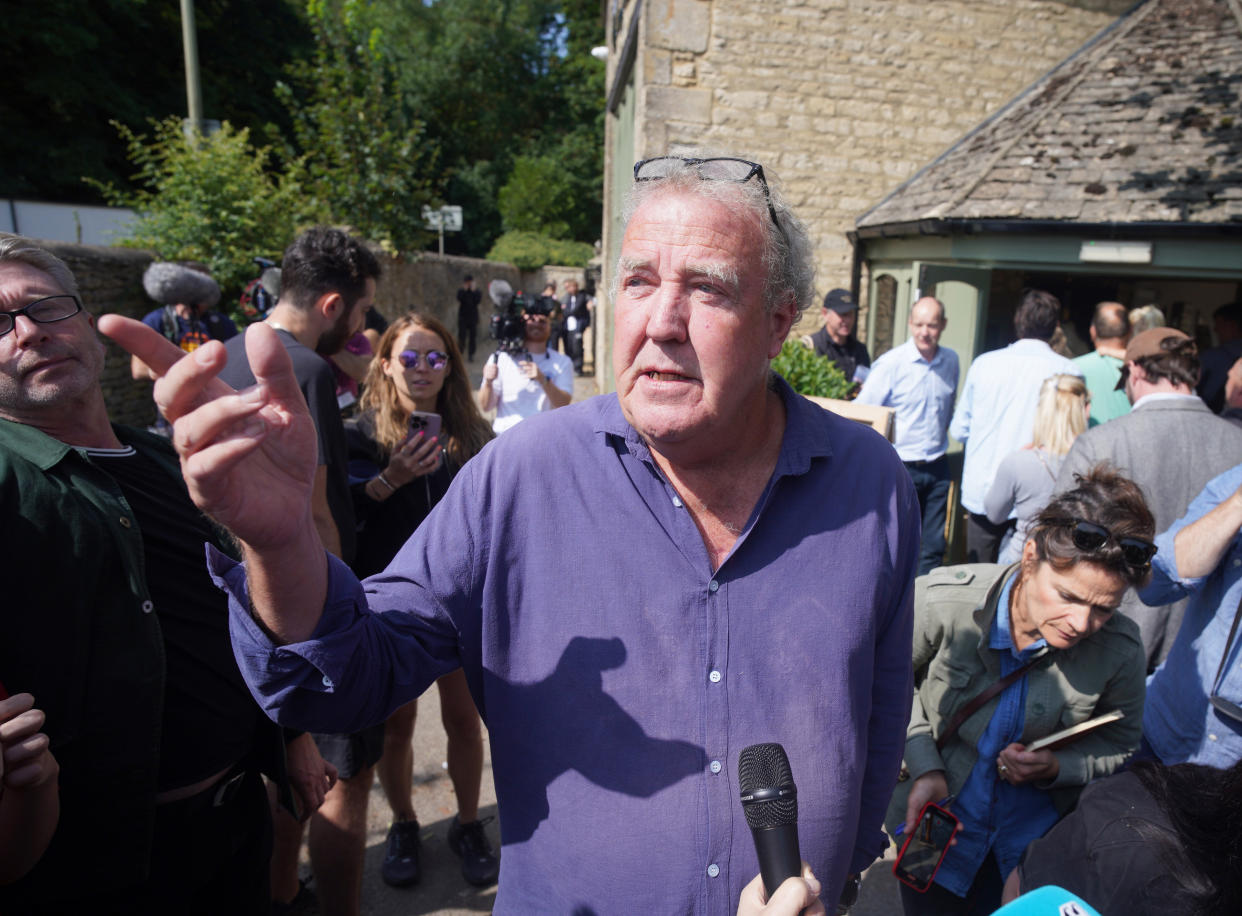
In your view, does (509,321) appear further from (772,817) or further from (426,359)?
(772,817)

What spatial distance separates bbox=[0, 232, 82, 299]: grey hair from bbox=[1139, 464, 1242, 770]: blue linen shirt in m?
3.25

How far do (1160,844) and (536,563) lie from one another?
1.32 meters

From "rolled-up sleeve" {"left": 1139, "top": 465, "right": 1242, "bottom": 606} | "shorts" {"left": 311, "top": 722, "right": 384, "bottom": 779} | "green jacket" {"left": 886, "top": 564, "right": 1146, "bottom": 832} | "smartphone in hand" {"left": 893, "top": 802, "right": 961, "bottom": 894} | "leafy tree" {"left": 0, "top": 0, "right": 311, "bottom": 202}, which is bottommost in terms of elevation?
"shorts" {"left": 311, "top": 722, "right": 384, "bottom": 779}

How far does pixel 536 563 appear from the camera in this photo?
152 centimetres

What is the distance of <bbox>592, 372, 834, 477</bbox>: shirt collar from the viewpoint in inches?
64.1

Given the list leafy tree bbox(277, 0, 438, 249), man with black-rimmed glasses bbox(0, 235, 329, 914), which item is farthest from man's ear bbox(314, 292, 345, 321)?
leafy tree bbox(277, 0, 438, 249)

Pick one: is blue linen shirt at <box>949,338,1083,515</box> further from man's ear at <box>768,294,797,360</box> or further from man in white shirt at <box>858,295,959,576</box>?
man's ear at <box>768,294,797,360</box>

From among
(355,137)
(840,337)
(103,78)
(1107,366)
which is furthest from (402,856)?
(103,78)

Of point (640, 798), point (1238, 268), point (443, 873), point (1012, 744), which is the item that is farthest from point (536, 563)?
point (1238, 268)

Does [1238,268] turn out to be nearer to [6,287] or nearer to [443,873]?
[443,873]

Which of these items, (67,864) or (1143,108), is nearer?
(67,864)

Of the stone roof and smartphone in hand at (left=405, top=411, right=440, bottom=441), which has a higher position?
the stone roof

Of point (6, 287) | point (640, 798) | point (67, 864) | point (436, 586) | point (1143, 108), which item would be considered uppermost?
point (1143, 108)

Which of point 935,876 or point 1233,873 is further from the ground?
point 1233,873
